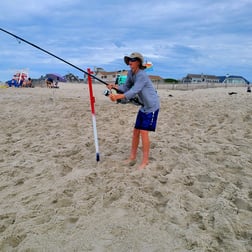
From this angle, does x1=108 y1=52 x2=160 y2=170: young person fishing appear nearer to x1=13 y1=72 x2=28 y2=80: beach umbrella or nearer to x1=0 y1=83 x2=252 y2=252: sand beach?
x1=0 y1=83 x2=252 y2=252: sand beach

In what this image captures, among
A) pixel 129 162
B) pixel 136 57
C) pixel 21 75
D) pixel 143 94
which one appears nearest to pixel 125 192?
pixel 129 162

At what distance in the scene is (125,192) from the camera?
3217 millimetres

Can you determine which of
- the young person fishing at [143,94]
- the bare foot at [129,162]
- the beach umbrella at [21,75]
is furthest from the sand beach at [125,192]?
the beach umbrella at [21,75]

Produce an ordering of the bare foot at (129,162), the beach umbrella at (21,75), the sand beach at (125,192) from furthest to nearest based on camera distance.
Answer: the beach umbrella at (21,75) → the bare foot at (129,162) → the sand beach at (125,192)

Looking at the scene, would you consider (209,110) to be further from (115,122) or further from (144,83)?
(144,83)

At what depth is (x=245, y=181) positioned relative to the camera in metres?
3.43

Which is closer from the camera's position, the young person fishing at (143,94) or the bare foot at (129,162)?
the young person fishing at (143,94)

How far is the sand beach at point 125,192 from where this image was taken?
7.90 feet

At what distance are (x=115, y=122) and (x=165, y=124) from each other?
4.36 feet

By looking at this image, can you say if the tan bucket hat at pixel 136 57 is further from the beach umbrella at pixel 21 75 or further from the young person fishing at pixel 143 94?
the beach umbrella at pixel 21 75

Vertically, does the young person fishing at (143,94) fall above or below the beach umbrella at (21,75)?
below

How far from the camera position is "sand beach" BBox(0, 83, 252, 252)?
2.41 m

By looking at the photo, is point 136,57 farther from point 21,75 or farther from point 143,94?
point 21,75

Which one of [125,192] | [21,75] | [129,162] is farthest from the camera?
[21,75]
